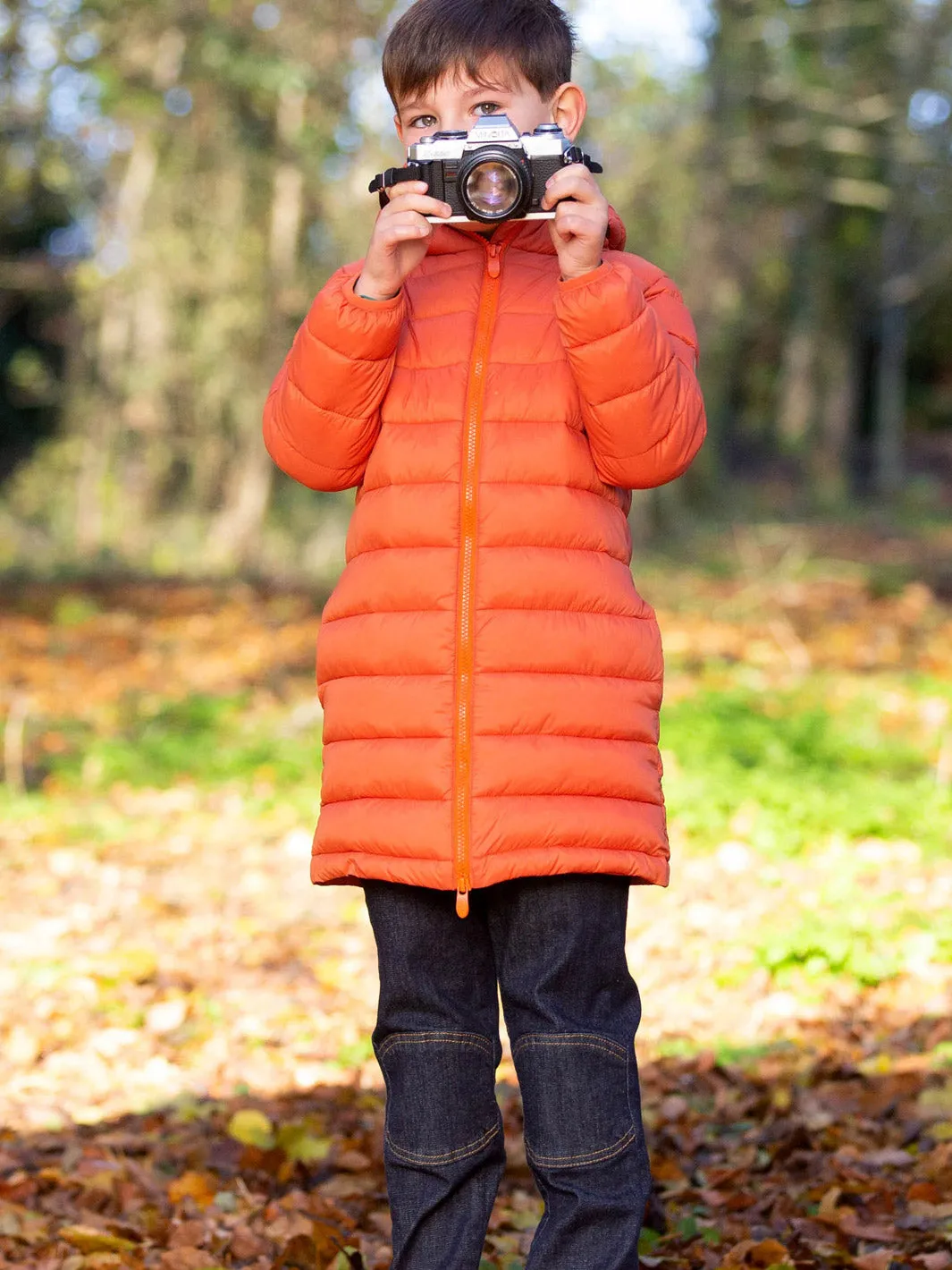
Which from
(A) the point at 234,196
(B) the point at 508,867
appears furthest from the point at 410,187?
(A) the point at 234,196

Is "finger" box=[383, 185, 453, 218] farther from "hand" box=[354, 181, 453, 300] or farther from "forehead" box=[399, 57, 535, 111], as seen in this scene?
"forehead" box=[399, 57, 535, 111]

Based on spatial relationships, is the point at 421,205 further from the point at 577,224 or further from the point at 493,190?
the point at 577,224

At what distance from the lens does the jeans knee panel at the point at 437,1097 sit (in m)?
2.20

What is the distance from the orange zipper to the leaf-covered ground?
1031 mm

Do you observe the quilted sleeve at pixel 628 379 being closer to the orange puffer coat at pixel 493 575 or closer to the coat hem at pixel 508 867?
the orange puffer coat at pixel 493 575

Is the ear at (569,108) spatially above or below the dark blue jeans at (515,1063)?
above

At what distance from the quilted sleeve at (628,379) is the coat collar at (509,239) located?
149mm

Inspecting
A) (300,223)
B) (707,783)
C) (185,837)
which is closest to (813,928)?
(707,783)

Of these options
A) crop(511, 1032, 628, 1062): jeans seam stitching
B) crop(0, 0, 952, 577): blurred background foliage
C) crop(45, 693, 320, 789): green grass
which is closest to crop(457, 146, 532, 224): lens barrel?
crop(511, 1032, 628, 1062): jeans seam stitching

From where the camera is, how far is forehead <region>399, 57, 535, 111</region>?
7.05ft

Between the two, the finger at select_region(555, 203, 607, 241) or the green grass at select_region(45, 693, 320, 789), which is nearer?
the finger at select_region(555, 203, 607, 241)

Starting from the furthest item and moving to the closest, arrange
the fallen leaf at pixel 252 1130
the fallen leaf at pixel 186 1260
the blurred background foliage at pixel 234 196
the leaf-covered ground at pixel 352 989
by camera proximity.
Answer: the blurred background foliage at pixel 234 196 → the fallen leaf at pixel 252 1130 → the leaf-covered ground at pixel 352 989 → the fallen leaf at pixel 186 1260

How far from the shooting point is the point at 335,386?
219 cm

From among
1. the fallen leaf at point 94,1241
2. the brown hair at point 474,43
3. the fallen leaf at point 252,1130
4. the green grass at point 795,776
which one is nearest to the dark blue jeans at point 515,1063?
the fallen leaf at point 94,1241
